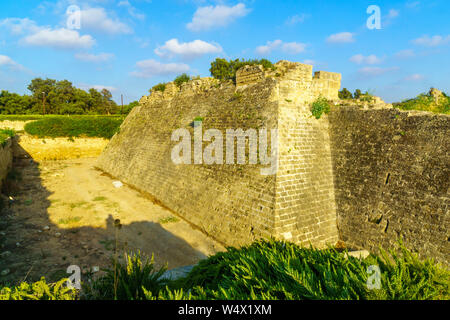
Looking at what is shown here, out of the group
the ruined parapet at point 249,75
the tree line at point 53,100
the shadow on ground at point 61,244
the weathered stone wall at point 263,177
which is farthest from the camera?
the tree line at point 53,100

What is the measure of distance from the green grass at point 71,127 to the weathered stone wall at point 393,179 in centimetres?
1925

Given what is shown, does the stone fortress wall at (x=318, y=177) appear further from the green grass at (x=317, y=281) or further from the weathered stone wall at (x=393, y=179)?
the green grass at (x=317, y=281)

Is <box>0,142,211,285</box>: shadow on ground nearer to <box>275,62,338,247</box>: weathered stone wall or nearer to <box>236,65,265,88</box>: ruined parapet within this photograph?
<box>275,62,338,247</box>: weathered stone wall

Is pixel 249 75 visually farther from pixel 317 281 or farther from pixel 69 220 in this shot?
pixel 69 220

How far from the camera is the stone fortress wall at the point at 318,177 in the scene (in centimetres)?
636

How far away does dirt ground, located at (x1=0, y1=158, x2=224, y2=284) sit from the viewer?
687 cm

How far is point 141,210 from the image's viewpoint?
36.2 feet

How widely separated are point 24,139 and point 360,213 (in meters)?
26.2

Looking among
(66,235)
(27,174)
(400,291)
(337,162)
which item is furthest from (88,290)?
(27,174)

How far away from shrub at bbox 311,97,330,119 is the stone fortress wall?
20 centimetres

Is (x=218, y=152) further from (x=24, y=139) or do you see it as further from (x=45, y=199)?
(x=24, y=139)

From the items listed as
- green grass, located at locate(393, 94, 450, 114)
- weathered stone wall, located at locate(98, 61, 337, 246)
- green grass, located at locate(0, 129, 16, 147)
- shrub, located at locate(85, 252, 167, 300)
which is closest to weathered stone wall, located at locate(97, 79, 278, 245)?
weathered stone wall, located at locate(98, 61, 337, 246)

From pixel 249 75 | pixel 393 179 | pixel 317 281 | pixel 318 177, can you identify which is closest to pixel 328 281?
pixel 317 281

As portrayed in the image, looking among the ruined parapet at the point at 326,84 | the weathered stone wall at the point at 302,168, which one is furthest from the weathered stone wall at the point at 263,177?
the ruined parapet at the point at 326,84
